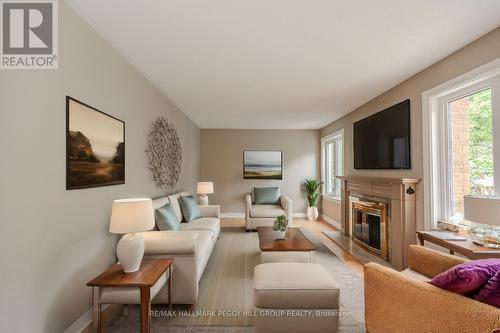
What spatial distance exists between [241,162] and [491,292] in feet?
19.1

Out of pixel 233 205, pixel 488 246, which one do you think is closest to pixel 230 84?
pixel 488 246

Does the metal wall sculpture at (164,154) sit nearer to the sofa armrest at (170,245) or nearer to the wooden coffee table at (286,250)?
the sofa armrest at (170,245)

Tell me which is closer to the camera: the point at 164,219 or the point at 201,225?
the point at 164,219

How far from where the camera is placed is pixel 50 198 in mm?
1597

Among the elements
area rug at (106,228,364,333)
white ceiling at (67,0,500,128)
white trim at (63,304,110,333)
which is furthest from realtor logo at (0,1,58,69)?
area rug at (106,228,364,333)

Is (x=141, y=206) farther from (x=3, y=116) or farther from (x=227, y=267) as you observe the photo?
(x=227, y=267)

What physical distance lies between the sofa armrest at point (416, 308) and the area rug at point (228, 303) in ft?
1.80

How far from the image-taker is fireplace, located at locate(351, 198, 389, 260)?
353 cm

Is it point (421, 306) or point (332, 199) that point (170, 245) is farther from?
point (332, 199)

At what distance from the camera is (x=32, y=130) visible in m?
1.47

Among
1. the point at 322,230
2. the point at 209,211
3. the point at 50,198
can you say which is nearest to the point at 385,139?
the point at 322,230

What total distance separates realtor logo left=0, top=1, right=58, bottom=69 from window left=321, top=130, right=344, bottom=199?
5.02 m

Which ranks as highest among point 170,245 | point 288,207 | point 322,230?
point 170,245

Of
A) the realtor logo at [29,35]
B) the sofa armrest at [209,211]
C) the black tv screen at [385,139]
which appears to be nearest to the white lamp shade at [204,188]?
the sofa armrest at [209,211]
